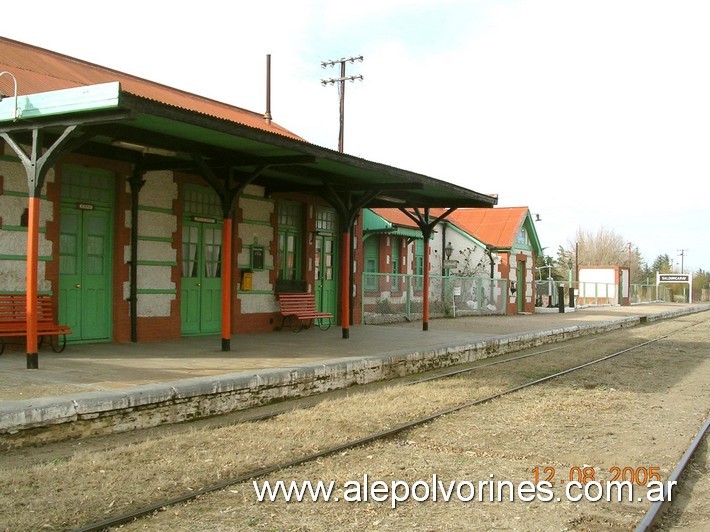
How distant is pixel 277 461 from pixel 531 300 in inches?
1091

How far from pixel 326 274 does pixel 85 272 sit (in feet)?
22.3

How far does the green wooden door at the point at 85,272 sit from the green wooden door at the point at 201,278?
5.34 feet

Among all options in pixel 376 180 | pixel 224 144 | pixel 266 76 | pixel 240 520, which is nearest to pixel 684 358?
pixel 376 180

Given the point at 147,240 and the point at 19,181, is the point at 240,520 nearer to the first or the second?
the point at 19,181

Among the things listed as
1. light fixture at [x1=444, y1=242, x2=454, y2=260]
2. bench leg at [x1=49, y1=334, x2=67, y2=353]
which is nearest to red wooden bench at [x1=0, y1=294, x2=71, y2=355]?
bench leg at [x1=49, y1=334, x2=67, y2=353]

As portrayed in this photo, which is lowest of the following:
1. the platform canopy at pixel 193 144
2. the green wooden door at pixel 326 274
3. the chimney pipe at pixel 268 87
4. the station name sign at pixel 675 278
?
the green wooden door at pixel 326 274

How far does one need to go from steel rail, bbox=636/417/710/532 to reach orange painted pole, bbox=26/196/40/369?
693 cm

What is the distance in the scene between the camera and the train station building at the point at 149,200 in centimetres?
837

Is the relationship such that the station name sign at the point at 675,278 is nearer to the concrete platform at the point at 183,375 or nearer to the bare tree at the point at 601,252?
the bare tree at the point at 601,252

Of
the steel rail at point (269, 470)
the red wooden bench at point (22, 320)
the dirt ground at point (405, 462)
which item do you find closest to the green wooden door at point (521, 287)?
the dirt ground at point (405, 462)

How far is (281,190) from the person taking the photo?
1448cm

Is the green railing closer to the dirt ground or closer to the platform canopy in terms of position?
the platform canopy

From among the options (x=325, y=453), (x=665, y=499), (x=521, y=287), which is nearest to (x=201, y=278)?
(x=325, y=453)

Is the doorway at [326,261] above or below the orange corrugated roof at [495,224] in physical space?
below
